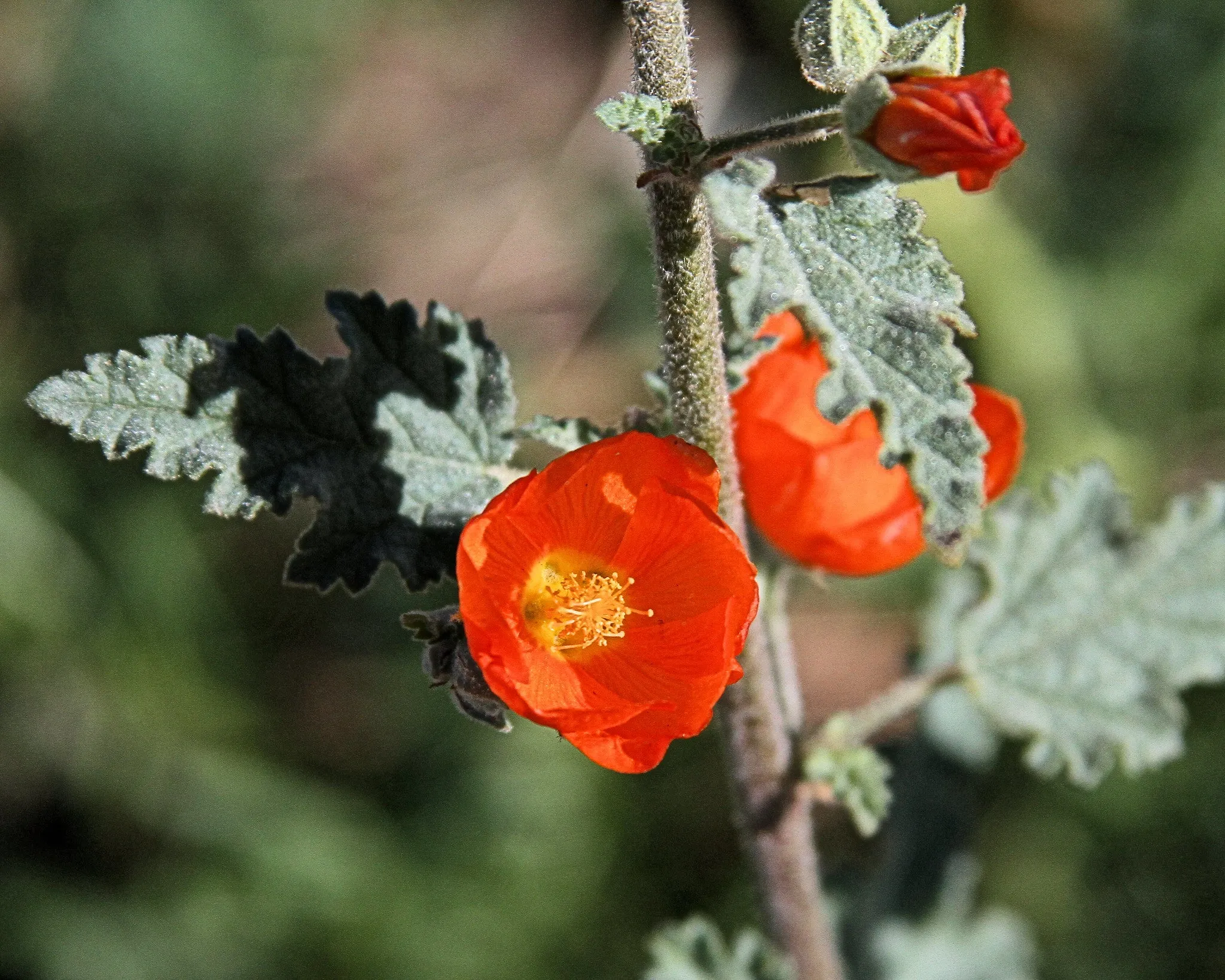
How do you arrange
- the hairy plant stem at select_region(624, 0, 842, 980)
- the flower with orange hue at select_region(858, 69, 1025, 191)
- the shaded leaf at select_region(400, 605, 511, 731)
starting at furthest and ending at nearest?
the shaded leaf at select_region(400, 605, 511, 731) → the hairy plant stem at select_region(624, 0, 842, 980) → the flower with orange hue at select_region(858, 69, 1025, 191)

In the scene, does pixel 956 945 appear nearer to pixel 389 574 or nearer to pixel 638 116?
pixel 389 574

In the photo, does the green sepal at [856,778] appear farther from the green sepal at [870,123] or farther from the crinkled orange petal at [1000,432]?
the green sepal at [870,123]

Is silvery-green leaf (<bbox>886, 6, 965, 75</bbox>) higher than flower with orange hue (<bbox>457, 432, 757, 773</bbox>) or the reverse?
higher

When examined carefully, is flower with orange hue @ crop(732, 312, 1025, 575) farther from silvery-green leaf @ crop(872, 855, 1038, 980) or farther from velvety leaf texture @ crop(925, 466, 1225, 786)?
silvery-green leaf @ crop(872, 855, 1038, 980)

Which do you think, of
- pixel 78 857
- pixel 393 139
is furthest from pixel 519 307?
pixel 78 857

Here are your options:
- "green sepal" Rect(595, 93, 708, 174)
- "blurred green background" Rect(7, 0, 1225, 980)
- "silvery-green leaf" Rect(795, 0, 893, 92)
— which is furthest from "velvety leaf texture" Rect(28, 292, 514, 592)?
"blurred green background" Rect(7, 0, 1225, 980)

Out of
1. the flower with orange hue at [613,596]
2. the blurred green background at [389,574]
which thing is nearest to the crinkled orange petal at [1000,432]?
the flower with orange hue at [613,596]
